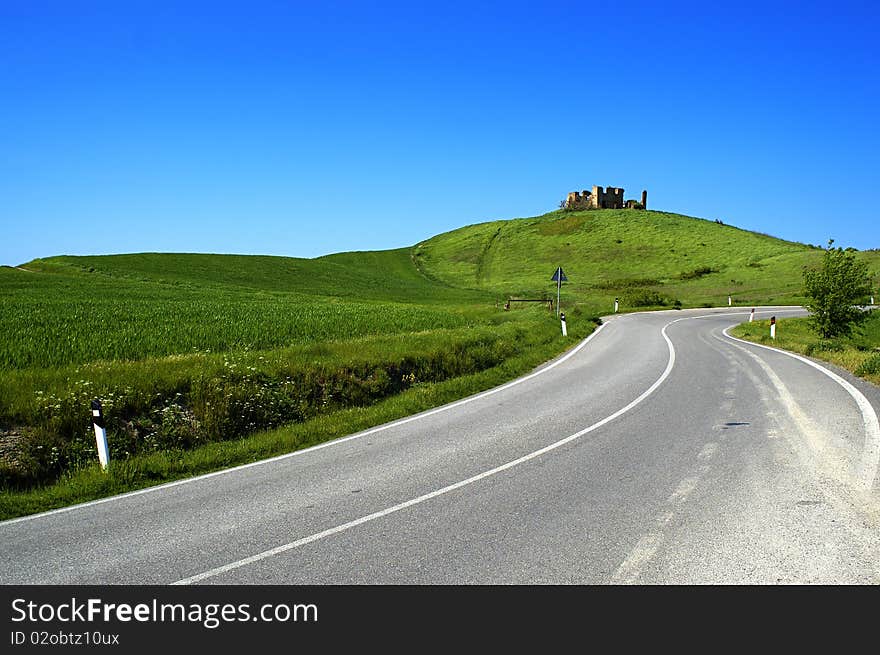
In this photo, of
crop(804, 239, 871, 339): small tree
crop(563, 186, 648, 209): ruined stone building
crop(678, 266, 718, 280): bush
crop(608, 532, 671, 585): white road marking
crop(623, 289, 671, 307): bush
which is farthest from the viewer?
crop(563, 186, 648, 209): ruined stone building

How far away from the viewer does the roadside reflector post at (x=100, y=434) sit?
9.44m

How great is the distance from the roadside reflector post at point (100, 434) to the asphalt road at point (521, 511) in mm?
1519

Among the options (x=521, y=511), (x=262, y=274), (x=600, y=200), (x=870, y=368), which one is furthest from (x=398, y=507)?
(x=600, y=200)

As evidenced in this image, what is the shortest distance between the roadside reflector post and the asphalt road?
4.98 feet

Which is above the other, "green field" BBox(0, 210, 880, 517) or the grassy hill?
the grassy hill

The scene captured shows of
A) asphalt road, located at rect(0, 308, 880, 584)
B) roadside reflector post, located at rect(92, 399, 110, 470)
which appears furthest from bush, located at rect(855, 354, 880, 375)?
roadside reflector post, located at rect(92, 399, 110, 470)

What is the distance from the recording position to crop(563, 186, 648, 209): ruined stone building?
139m

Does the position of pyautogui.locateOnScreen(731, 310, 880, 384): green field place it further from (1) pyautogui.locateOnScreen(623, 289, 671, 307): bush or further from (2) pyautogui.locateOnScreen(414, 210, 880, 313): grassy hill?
(2) pyautogui.locateOnScreen(414, 210, 880, 313): grassy hill

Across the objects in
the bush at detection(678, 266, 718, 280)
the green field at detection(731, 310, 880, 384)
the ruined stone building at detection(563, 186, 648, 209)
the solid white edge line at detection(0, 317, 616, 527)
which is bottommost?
the solid white edge line at detection(0, 317, 616, 527)

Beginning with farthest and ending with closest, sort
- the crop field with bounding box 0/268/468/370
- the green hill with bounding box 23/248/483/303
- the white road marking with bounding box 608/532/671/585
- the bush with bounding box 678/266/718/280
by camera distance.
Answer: the bush with bounding box 678/266/718/280 < the green hill with bounding box 23/248/483/303 < the crop field with bounding box 0/268/468/370 < the white road marking with bounding box 608/532/671/585

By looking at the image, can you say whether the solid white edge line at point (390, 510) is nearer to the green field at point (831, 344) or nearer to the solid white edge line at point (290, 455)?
the solid white edge line at point (290, 455)

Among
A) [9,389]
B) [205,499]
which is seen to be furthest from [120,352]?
[205,499]
